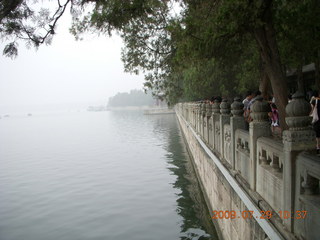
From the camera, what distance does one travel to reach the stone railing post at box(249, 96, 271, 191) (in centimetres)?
465

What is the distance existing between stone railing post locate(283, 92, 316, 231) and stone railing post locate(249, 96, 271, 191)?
1.20 meters

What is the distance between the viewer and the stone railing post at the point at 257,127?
4.65m

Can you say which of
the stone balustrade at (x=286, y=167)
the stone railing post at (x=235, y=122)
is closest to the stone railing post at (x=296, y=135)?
the stone balustrade at (x=286, y=167)

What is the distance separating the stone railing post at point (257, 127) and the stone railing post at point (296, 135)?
120 cm

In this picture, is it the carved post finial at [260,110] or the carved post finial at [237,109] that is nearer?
the carved post finial at [260,110]

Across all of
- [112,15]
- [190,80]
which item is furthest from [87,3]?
[190,80]

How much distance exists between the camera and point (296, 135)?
3342 mm

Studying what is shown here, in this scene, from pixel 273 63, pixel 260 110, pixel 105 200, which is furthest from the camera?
pixel 105 200

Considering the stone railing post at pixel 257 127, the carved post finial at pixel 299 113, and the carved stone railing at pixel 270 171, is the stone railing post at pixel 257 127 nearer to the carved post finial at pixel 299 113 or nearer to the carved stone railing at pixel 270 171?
the carved stone railing at pixel 270 171

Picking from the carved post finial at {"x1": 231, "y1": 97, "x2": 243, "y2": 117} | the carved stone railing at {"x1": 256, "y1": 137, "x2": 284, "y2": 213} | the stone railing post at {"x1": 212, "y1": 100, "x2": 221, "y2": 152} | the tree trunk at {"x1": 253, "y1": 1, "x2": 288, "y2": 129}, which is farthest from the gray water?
the carved stone railing at {"x1": 256, "y1": 137, "x2": 284, "y2": 213}

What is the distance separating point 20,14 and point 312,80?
19.2m

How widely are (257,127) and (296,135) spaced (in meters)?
1.35

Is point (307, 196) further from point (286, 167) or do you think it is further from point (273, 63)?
point (273, 63)

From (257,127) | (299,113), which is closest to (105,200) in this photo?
(257,127)
